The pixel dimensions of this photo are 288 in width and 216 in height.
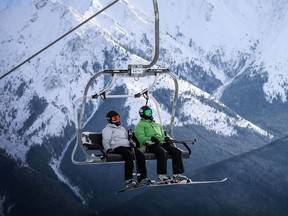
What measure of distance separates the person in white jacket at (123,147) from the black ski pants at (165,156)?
1.53 ft

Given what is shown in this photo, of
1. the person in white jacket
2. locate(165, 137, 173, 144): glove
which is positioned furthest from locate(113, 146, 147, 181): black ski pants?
locate(165, 137, 173, 144): glove

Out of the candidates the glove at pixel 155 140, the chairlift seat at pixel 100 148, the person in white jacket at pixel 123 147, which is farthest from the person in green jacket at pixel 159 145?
the person in white jacket at pixel 123 147

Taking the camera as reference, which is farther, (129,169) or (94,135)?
(94,135)

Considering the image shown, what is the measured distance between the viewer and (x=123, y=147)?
803 inches

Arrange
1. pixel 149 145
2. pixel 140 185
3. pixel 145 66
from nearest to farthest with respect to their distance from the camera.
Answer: pixel 145 66 → pixel 140 185 → pixel 149 145

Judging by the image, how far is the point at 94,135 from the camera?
72.0 feet

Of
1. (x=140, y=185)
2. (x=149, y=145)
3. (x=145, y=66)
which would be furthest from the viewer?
(x=149, y=145)

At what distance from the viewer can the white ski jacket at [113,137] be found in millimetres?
20748

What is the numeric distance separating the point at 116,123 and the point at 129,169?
1.71 metres

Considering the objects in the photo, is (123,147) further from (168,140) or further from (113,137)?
(168,140)

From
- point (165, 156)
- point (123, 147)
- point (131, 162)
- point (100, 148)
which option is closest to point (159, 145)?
point (165, 156)

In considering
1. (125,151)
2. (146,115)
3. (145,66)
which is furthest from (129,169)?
(145,66)

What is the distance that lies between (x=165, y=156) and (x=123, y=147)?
3.82ft

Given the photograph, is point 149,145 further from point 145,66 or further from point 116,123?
point 145,66
